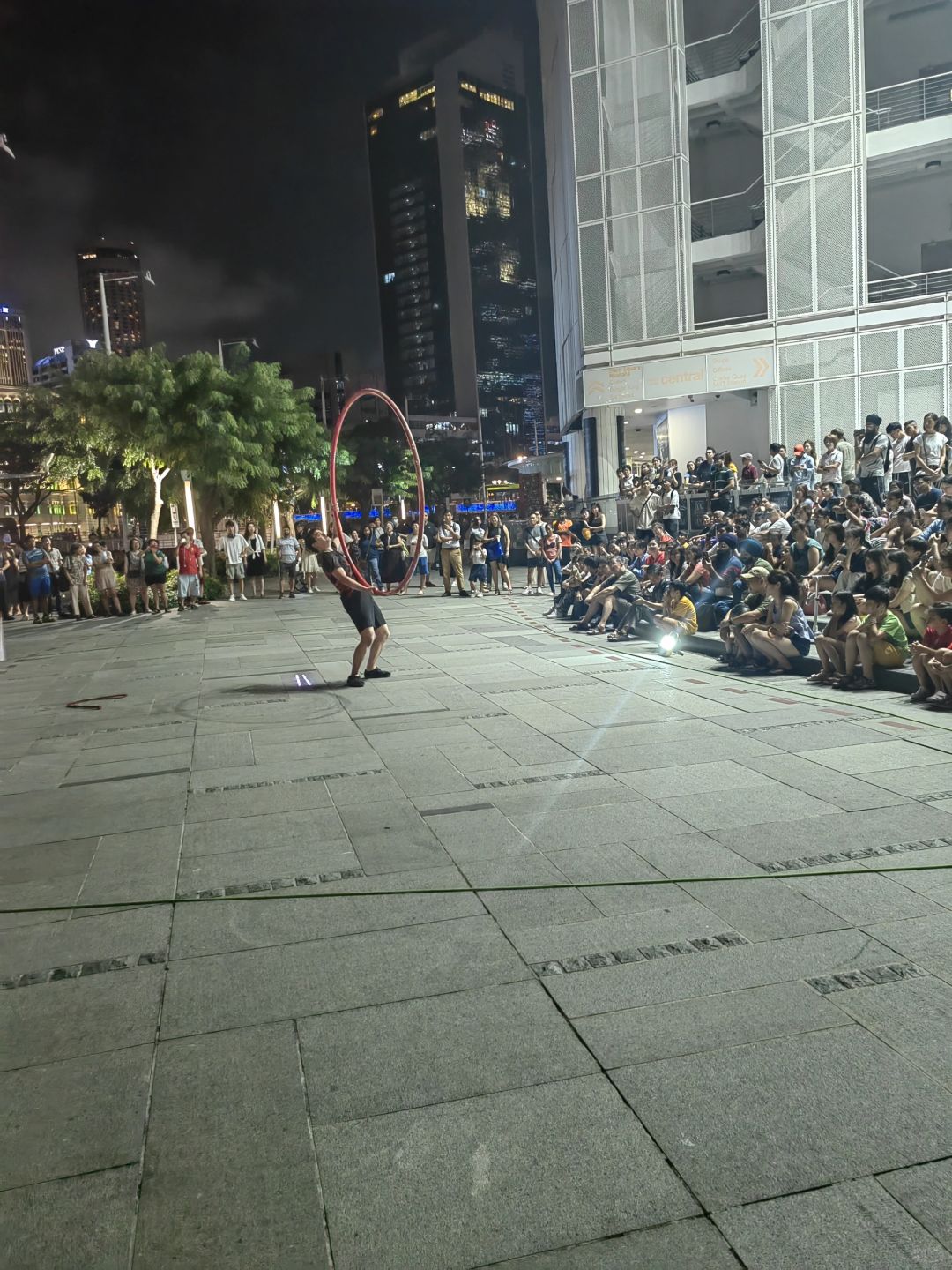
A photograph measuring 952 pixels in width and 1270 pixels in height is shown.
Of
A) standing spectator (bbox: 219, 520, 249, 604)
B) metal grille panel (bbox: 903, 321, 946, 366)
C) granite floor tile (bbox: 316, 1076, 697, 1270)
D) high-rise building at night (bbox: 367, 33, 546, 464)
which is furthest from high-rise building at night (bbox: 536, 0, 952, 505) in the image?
high-rise building at night (bbox: 367, 33, 546, 464)

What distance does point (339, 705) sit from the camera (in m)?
9.87

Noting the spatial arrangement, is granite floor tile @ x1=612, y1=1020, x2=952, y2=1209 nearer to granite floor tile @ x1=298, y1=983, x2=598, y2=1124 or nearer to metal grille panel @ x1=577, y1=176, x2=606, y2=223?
granite floor tile @ x1=298, y1=983, x2=598, y2=1124

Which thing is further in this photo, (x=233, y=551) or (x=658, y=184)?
(x=658, y=184)

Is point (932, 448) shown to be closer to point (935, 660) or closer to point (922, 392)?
point (935, 660)

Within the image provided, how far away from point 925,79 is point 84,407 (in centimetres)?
2550

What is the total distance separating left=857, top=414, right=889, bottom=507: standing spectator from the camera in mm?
17430

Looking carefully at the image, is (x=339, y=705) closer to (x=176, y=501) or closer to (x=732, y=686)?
(x=732, y=686)

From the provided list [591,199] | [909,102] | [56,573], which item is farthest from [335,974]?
[591,199]

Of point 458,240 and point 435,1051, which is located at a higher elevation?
point 458,240

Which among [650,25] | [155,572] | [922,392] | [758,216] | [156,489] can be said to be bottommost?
[155,572]

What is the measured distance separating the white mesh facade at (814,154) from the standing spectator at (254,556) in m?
18.1

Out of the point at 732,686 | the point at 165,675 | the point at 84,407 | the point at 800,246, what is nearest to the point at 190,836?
the point at 732,686

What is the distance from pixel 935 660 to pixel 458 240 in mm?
181490

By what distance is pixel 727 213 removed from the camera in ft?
104
